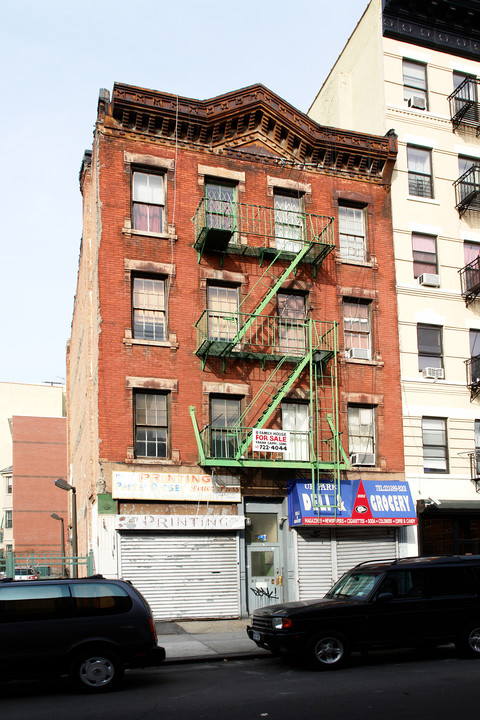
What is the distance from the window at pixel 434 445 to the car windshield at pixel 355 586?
9.31 m

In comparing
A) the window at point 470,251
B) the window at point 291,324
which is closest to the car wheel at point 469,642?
the window at point 291,324

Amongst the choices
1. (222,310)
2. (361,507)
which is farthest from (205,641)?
(222,310)

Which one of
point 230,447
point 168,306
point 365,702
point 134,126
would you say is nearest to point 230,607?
point 230,447

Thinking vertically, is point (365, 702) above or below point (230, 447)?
below

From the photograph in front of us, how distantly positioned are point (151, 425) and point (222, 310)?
13.3ft

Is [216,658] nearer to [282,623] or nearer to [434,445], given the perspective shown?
[282,623]

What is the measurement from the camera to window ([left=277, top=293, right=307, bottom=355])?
74.4 ft

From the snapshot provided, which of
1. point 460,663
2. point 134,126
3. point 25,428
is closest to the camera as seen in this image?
point 460,663

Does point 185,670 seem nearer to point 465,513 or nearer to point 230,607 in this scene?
point 230,607

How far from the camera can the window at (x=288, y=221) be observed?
76.7 feet

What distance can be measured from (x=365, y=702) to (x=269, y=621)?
3466 mm

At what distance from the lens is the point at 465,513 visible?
23109 millimetres

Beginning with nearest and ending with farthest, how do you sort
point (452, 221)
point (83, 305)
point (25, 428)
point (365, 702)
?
point (365, 702) → point (452, 221) → point (83, 305) → point (25, 428)

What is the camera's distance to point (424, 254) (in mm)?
25031
